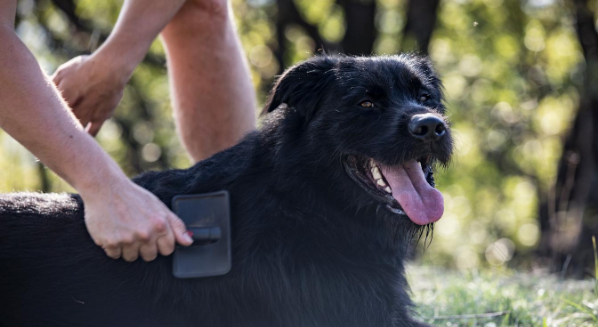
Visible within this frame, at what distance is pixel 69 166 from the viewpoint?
2.52 metres

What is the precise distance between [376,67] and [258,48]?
496 inches

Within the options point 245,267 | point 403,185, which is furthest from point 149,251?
point 403,185

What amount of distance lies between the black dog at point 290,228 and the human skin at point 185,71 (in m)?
0.74

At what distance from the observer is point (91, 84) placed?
11.0 feet

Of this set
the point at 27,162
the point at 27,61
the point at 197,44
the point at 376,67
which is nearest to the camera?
the point at 27,61

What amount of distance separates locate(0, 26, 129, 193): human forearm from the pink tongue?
1.18 metres

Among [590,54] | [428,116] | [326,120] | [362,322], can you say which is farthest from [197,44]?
[590,54]

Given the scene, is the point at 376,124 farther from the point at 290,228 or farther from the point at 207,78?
the point at 207,78

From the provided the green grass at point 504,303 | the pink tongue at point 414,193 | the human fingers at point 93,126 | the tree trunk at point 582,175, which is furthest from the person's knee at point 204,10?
the tree trunk at point 582,175

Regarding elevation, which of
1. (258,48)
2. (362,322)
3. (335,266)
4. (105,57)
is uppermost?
(105,57)

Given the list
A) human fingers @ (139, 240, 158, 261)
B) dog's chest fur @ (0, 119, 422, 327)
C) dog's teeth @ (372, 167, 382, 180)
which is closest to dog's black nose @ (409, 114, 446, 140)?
dog's teeth @ (372, 167, 382, 180)

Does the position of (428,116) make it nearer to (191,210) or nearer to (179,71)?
(191,210)

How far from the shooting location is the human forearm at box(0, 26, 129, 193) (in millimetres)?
2469

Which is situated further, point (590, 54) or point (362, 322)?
point (590, 54)
